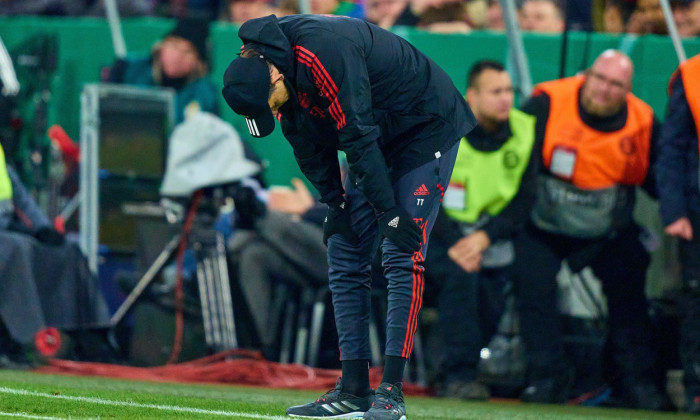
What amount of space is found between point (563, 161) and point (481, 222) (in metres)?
0.63

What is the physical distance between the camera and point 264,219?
8133 millimetres

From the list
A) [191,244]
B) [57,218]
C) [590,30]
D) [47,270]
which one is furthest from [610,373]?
[57,218]

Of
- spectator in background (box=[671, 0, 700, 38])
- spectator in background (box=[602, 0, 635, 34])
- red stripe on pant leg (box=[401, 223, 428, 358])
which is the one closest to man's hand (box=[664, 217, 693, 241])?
spectator in background (box=[671, 0, 700, 38])

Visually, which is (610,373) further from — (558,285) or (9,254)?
(9,254)

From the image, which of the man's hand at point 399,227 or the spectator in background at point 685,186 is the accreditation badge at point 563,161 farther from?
the man's hand at point 399,227

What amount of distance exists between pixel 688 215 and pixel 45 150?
17.8 ft

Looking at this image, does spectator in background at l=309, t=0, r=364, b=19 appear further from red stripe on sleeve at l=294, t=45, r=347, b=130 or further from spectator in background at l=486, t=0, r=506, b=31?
red stripe on sleeve at l=294, t=45, r=347, b=130

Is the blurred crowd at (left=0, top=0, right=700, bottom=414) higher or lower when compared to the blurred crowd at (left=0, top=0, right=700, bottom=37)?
lower

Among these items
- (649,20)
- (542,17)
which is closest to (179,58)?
(542,17)

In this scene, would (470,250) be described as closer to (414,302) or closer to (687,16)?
(687,16)

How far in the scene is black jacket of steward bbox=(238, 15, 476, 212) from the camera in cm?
454

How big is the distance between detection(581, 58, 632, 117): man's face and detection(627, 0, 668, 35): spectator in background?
0.93 metres

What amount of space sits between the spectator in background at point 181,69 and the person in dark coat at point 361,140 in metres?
4.50

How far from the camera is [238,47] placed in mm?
9594
